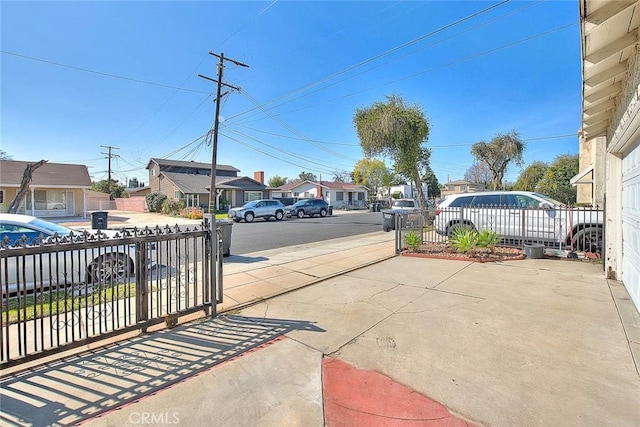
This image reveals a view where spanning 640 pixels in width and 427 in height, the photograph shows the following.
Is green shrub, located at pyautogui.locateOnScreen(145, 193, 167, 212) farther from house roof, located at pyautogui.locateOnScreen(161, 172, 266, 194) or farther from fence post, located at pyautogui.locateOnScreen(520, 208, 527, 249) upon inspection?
fence post, located at pyautogui.locateOnScreen(520, 208, 527, 249)

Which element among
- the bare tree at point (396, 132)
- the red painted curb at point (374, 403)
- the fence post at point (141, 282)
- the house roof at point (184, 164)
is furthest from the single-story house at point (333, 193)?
the red painted curb at point (374, 403)

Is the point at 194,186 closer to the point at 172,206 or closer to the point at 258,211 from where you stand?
the point at 172,206

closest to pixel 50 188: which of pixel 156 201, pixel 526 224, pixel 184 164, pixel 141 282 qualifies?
pixel 156 201

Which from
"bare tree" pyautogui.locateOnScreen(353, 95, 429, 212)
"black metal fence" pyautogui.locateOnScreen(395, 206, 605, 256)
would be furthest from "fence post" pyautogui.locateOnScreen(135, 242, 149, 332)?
"bare tree" pyautogui.locateOnScreen(353, 95, 429, 212)

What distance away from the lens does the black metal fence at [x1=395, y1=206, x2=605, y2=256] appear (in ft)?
27.4

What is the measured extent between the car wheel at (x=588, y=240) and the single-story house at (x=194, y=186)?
30227 millimetres

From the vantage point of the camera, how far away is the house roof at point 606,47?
265cm

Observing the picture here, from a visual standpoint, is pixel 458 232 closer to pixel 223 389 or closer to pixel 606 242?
pixel 606 242

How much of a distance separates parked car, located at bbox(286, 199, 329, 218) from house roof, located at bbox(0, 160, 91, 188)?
1936cm

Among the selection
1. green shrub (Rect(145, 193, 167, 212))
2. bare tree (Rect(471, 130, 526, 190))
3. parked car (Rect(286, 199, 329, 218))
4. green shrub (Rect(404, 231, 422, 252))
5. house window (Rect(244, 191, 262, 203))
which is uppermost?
bare tree (Rect(471, 130, 526, 190))

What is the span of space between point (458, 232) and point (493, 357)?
6.63 m

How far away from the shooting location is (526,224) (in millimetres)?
9523

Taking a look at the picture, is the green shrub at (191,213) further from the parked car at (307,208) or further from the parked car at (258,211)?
the parked car at (307,208)

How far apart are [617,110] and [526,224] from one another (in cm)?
543
